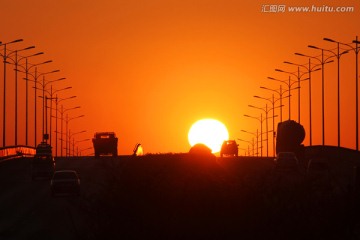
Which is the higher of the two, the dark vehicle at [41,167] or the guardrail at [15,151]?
the guardrail at [15,151]

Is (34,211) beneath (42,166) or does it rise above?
beneath

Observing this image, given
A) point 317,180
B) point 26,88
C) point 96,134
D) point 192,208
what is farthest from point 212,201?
point 26,88

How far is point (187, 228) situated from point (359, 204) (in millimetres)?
3992

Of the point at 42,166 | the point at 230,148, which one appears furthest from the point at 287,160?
the point at 230,148

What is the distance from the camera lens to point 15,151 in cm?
11331

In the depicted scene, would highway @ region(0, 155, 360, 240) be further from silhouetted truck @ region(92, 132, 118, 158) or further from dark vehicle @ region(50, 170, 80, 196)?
silhouetted truck @ region(92, 132, 118, 158)

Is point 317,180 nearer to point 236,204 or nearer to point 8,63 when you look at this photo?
point 236,204

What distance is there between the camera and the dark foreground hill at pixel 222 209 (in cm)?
2684

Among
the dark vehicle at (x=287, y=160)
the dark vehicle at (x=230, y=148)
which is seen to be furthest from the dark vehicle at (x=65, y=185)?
the dark vehicle at (x=230, y=148)

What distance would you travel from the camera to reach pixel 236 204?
2794cm

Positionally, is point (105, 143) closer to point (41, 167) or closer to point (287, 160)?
point (41, 167)

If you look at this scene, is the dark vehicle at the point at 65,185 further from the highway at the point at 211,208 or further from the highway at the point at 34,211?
the highway at the point at 211,208

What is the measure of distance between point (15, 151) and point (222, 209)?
8708 cm

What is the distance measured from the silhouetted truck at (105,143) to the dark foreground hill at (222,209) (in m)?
74.3
